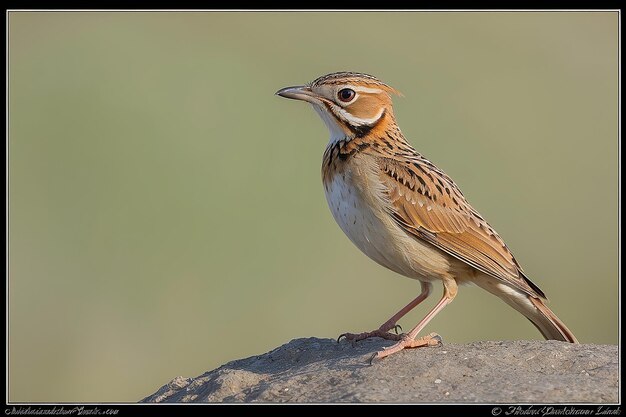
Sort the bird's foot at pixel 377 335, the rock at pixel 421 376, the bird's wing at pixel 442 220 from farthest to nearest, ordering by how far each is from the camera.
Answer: the bird's foot at pixel 377 335
the bird's wing at pixel 442 220
the rock at pixel 421 376

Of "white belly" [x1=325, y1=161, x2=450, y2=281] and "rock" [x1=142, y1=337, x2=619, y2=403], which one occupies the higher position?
"white belly" [x1=325, y1=161, x2=450, y2=281]

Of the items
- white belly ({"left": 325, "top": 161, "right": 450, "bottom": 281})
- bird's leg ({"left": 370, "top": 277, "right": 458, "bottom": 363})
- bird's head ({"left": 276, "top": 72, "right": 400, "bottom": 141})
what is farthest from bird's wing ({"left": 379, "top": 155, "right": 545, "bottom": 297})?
bird's head ({"left": 276, "top": 72, "right": 400, "bottom": 141})

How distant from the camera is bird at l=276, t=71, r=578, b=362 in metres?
11.5

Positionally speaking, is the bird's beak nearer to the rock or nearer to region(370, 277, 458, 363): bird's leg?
region(370, 277, 458, 363): bird's leg

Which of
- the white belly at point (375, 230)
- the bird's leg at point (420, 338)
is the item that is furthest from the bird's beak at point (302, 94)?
the bird's leg at point (420, 338)

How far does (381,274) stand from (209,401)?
1577 centimetres

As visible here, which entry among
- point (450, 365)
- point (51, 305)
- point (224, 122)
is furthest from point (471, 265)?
point (224, 122)

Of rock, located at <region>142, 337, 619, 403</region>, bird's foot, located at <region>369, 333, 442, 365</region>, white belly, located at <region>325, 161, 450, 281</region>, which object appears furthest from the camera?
white belly, located at <region>325, 161, 450, 281</region>

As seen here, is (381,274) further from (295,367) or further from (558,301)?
(295,367)

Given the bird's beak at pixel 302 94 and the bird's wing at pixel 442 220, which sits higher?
the bird's beak at pixel 302 94

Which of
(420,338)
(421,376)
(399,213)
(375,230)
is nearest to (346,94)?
(399,213)

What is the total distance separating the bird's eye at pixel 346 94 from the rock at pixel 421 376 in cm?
263

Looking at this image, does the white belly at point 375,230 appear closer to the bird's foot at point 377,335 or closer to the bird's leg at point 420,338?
the bird's leg at point 420,338

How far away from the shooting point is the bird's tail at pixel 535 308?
11.9 metres
